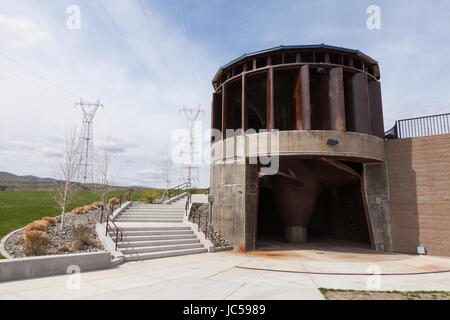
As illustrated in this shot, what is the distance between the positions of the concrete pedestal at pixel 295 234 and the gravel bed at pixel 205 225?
493 cm

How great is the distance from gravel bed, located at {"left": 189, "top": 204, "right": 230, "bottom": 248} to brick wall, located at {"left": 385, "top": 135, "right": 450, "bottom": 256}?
31.8ft

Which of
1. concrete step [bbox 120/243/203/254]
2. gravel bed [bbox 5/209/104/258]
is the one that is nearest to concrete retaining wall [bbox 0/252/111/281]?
concrete step [bbox 120/243/203/254]

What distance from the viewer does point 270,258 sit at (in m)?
12.2

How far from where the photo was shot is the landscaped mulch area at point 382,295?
627cm

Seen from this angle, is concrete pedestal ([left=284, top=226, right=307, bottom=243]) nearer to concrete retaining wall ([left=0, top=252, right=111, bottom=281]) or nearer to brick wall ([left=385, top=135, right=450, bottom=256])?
brick wall ([left=385, top=135, right=450, bottom=256])

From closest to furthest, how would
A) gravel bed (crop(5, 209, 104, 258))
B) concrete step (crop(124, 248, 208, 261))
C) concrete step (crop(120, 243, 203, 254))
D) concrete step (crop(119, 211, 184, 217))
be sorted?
gravel bed (crop(5, 209, 104, 258)), concrete step (crop(124, 248, 208, 261)), concrete step (crop(120, 243, 203, 254)), concrete step (crop(119, 211, 184, 217))

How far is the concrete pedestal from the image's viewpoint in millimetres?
17891

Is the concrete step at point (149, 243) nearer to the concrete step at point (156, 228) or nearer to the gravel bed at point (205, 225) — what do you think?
the concrete step at point (156, 228)

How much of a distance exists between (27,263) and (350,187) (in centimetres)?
1801

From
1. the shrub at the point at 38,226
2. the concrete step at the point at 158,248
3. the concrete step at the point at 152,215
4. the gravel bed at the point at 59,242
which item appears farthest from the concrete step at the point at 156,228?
the shrub at the point at 38,226

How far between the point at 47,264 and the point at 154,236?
5.46 metres

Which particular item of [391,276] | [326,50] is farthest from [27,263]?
[326,50]
